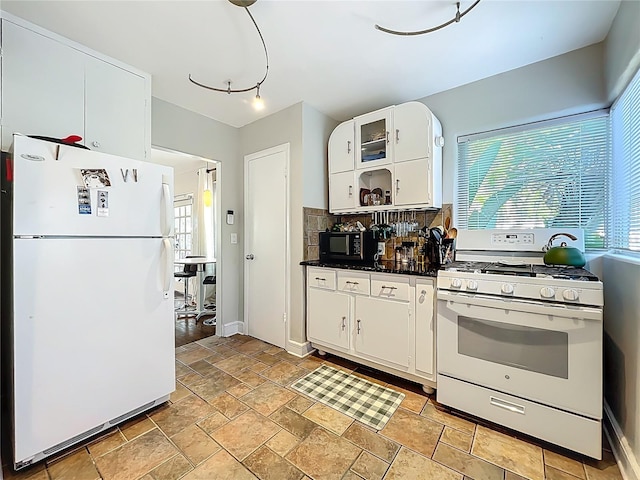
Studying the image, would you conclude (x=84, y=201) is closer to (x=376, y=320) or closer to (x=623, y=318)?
(x=376, y=320)

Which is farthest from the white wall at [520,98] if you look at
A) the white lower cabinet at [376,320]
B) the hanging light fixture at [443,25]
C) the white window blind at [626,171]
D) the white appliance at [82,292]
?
the white appliance at [82,292]

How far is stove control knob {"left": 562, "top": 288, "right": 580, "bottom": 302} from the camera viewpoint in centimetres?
154

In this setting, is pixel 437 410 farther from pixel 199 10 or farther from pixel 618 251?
pixel 199 10

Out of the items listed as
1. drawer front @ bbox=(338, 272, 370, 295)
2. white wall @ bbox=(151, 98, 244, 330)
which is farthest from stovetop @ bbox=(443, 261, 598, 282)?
white wall @ bbox=(151, 98, 244, 330)

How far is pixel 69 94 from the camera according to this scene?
1965 millimetres

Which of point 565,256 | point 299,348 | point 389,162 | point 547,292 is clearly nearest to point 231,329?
point 299,348

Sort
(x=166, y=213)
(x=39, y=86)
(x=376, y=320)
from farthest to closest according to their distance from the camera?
(x=376, y=320), (x=166, y=213), (x=39, y=86)

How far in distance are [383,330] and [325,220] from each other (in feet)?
4.58

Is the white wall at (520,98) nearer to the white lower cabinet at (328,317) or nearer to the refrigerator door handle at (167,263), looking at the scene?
the white lower cabinet at (328,317)

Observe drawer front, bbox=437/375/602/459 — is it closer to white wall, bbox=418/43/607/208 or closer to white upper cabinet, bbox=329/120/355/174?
white wall, bbox=418/43/607/208

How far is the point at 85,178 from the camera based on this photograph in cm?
161

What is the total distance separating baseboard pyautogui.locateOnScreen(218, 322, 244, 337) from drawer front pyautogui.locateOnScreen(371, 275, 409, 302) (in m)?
1.94

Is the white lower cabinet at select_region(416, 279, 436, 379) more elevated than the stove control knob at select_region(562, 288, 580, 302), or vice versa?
the stove control knob at select_region(562, 288, 580, 302)

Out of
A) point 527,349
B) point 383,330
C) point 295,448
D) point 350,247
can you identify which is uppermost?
point 350,247
